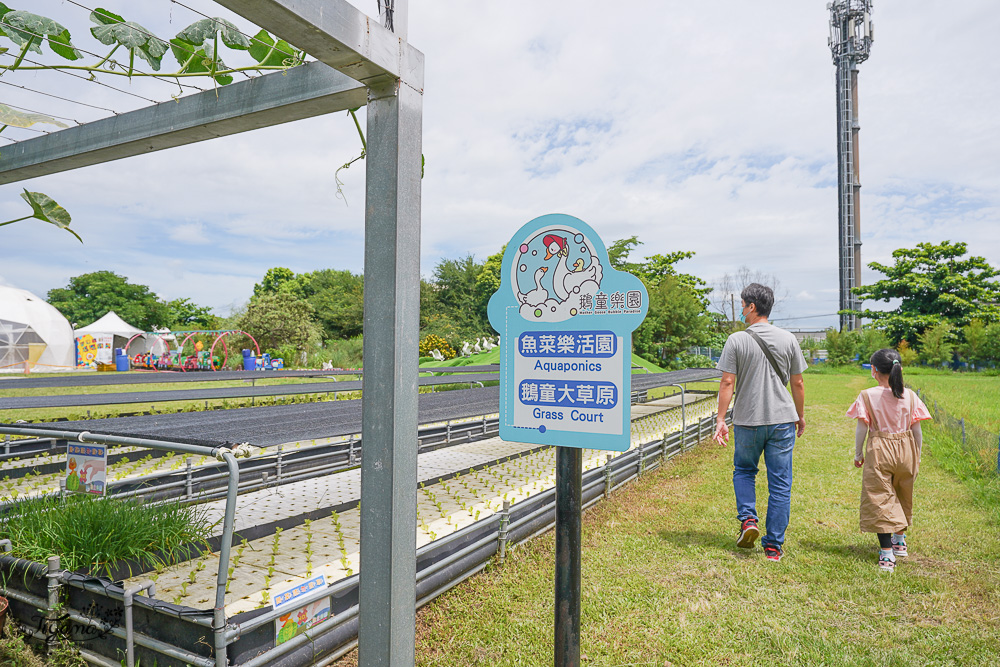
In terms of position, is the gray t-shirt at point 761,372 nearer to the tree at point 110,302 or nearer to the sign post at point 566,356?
the sign post at point 566,356

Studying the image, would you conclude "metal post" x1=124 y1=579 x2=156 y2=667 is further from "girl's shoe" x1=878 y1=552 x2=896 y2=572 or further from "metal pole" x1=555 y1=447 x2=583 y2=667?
"girl's shoe" x1=878 y1=552 x2=896 y2=572

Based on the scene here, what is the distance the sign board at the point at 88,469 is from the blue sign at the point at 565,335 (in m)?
1.64

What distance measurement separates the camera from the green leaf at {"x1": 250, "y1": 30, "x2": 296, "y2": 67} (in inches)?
64.9

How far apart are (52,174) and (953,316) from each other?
40460 millimetres

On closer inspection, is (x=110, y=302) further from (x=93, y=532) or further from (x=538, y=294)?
(x=538, y=294)

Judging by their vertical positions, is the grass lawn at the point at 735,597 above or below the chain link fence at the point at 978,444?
below

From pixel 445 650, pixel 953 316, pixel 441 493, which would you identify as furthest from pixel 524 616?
pixel 953 316

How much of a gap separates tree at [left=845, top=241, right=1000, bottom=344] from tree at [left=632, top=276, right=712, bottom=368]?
12.4 metres

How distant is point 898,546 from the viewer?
3.67 meters

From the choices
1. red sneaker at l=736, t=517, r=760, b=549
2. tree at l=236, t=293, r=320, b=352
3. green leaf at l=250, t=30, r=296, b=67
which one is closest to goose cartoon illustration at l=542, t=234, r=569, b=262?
green leaf at l=250, t=30, r=296, b=67

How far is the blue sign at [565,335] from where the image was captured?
199cm

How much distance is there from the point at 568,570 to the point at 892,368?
279 cm

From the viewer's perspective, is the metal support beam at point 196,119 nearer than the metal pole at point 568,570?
Yes

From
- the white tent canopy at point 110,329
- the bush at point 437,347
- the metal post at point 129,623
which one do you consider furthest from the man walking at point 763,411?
the white tent canopy at point 110,329
